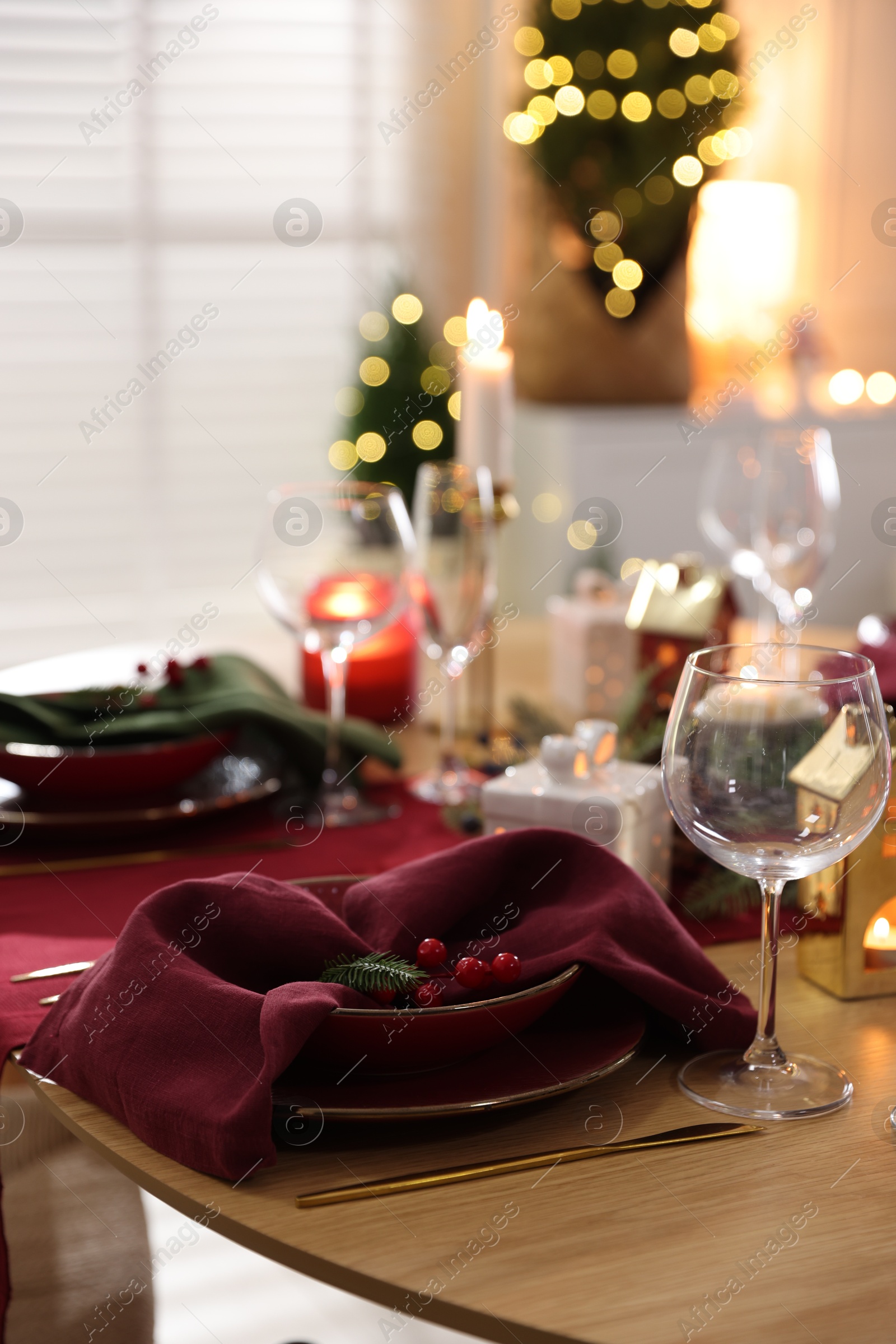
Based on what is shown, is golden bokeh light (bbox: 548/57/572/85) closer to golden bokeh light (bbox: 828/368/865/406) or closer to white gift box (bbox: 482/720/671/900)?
golden bokeh light (bbox: 828/368/865/406)

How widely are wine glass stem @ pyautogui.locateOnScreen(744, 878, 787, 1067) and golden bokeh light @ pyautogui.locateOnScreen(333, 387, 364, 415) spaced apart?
2974mm

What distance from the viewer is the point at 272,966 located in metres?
0.64

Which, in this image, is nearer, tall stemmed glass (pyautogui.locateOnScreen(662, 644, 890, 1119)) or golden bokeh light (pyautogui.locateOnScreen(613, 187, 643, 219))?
tall stemmed glass (pyautogui.locateOnScreen(662, 644, 890, 1119))

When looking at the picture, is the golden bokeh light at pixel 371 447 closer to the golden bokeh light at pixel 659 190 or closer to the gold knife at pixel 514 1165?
the golden bokeh light at pixel 659 190

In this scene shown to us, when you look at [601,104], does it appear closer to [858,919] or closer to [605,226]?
[605,226]

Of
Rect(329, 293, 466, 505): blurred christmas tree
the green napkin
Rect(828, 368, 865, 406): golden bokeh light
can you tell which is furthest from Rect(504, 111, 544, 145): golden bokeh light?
the green napkin

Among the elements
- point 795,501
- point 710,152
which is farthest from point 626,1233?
point 710,152

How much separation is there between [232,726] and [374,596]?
15cm

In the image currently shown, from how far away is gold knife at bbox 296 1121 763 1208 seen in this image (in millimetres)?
527

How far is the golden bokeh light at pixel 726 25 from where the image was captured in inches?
122

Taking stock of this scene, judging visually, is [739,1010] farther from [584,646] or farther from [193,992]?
[584,646]

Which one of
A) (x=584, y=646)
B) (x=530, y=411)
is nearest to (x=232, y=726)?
(x=584, y=646)

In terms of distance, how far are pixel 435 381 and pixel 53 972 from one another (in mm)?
2815

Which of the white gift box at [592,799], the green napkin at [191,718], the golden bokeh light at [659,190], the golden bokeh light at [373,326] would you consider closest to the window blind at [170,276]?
the golden bokeh light at [373,326]
